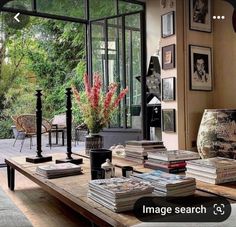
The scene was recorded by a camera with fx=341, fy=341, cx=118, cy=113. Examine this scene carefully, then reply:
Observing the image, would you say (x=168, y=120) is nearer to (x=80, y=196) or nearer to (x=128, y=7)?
(x=128, y=7)

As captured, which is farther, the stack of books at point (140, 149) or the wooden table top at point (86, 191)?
the stack of books at point (140, 149)

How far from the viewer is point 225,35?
15.1 feet

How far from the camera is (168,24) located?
475 centimetres

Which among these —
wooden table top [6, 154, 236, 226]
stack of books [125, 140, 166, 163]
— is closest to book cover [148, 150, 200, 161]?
wooden table top [6, 154, 236, 226]

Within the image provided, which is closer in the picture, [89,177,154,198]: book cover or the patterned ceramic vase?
[89,177,154,198]: book cover

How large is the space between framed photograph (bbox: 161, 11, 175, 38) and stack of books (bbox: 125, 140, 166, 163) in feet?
7.98

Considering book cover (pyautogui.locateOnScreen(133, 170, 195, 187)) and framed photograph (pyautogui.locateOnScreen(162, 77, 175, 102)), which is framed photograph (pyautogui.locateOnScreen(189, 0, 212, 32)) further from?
book cover (pyautogui.locateOnScreen(133, 170, 195, 187))

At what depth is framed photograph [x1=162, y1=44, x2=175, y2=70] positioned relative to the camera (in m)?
4.65

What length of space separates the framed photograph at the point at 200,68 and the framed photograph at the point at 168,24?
0.36 m

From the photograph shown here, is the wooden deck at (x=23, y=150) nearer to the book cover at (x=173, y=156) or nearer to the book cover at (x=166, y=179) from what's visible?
the book cover at (x=173, y=156)

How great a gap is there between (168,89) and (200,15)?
111cm

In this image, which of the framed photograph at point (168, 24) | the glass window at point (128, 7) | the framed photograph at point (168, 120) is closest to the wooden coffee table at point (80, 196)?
the framed photograph at point (168, 120)

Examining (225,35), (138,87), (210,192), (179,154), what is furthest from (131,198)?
(138,87)

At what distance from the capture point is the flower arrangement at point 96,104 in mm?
2824
